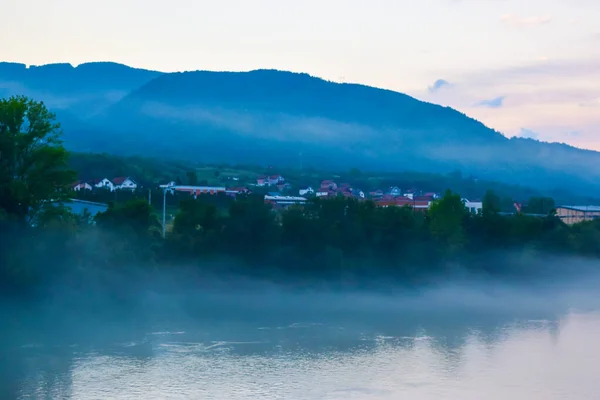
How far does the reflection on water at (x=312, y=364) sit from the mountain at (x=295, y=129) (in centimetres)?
6723

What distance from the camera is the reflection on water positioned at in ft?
46.4

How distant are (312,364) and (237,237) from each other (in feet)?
33.0

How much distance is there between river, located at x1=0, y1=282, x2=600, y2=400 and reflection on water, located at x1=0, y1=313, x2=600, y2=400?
2cm

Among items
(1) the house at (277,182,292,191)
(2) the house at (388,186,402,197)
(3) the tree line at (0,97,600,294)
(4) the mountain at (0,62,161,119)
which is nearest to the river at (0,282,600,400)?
(3) the tree line at (0,97,600,294)

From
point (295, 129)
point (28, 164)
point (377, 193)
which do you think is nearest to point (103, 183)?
point (377, 193)

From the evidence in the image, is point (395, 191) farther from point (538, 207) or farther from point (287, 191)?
point (538, 207)

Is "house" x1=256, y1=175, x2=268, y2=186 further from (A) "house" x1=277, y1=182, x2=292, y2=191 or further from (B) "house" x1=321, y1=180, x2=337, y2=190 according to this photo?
(B) "house" x1=321, y1=180, x2=337, y2=190

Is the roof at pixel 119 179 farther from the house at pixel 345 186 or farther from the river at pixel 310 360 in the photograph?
the river at pixel 310 360

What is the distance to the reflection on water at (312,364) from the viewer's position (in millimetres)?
14156

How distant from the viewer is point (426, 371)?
15.8m

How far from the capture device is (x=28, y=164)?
66.9ft

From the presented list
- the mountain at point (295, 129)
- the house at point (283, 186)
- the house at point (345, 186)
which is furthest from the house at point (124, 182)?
the mountain at point (295, 129)

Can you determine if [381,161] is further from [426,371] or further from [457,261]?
[426,371]

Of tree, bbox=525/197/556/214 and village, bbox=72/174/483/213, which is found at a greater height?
village, bbox=72/174/483/213
